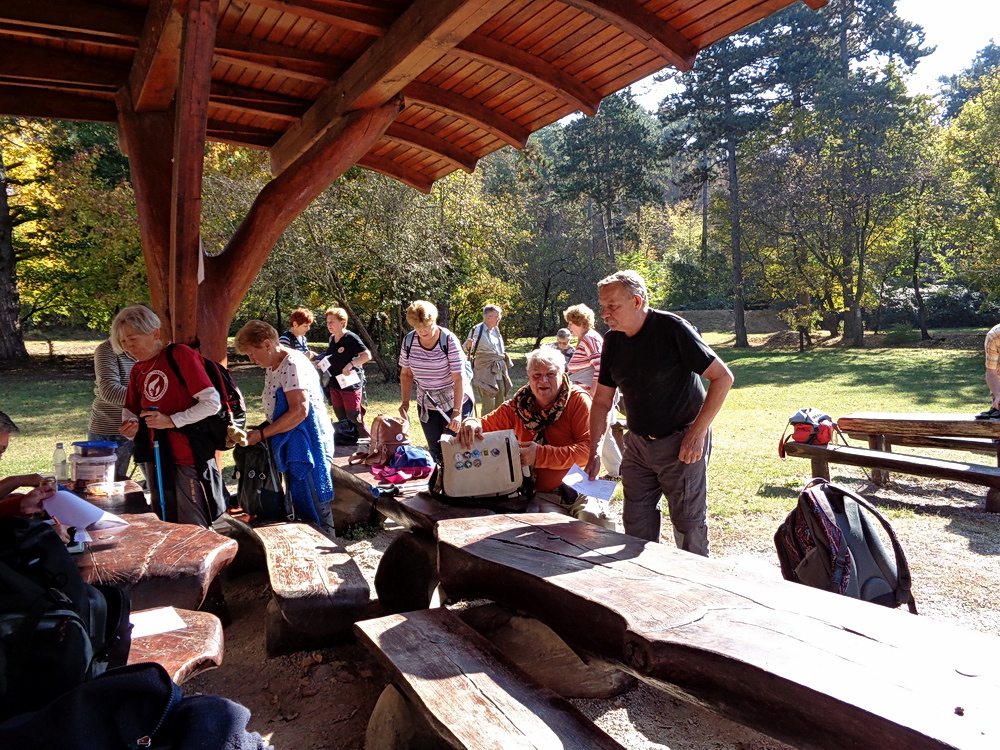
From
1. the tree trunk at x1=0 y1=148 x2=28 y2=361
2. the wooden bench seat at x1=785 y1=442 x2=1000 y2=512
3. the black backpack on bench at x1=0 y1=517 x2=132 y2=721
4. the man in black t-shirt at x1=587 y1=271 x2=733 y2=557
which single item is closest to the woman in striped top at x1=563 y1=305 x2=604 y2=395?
the wooden bench seat at x1=785 y1=442 x2=1000 y2=512

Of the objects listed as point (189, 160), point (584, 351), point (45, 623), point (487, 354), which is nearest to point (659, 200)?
point (487, 354)

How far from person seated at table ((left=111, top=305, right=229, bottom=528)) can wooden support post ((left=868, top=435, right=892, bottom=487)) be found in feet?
20.7

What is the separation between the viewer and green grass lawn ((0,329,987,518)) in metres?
7.91

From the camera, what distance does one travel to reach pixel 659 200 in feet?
118

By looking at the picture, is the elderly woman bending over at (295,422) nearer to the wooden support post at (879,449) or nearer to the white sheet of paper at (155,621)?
the white sheet of paper at (155,621)

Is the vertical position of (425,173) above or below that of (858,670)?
above

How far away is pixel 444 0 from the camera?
3.27m

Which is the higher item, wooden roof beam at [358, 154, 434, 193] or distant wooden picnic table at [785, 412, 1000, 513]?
wooden roof beam at [358, 154, 434, 193]

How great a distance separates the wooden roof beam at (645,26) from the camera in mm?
3164

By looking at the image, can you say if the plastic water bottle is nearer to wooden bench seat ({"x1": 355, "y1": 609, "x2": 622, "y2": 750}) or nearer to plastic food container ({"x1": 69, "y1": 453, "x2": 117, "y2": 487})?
plastic food container ({"x1": 69, "y1": 453, "x2": 117, "y2": 487})

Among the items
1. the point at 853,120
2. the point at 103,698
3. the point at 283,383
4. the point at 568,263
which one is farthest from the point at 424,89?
the point at 853,120

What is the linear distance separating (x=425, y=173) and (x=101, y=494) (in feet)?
12.1

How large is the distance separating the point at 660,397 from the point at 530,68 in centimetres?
195

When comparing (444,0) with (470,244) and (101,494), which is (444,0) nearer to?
(101,494)
